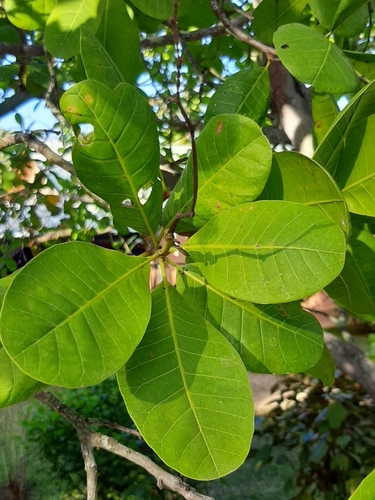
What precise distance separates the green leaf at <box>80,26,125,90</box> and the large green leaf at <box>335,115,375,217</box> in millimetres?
311

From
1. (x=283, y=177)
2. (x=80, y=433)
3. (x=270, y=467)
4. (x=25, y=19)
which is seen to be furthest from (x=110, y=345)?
Answer: (x=270, y=467)

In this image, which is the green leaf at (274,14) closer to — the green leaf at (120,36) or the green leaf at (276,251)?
the green leaf at (120,36)

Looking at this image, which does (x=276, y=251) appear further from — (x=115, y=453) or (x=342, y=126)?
(x=115, y=453)

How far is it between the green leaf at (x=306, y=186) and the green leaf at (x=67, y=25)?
0.40 m

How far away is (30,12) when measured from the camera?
2.86 ft

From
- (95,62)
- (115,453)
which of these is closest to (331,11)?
(95,62)

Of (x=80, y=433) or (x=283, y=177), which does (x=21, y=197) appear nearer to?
(x=80, y=433)

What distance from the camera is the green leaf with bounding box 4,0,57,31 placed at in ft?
2.83

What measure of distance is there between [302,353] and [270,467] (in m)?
2.51

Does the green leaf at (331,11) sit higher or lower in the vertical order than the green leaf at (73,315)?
higher

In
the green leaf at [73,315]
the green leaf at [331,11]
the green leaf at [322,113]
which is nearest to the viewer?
the green leaf at [73,315]

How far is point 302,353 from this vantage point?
24.8 inches

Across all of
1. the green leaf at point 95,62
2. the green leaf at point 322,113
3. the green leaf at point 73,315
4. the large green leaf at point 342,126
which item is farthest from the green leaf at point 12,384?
the green leaf at point 322,113

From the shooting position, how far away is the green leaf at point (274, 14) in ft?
2.96
